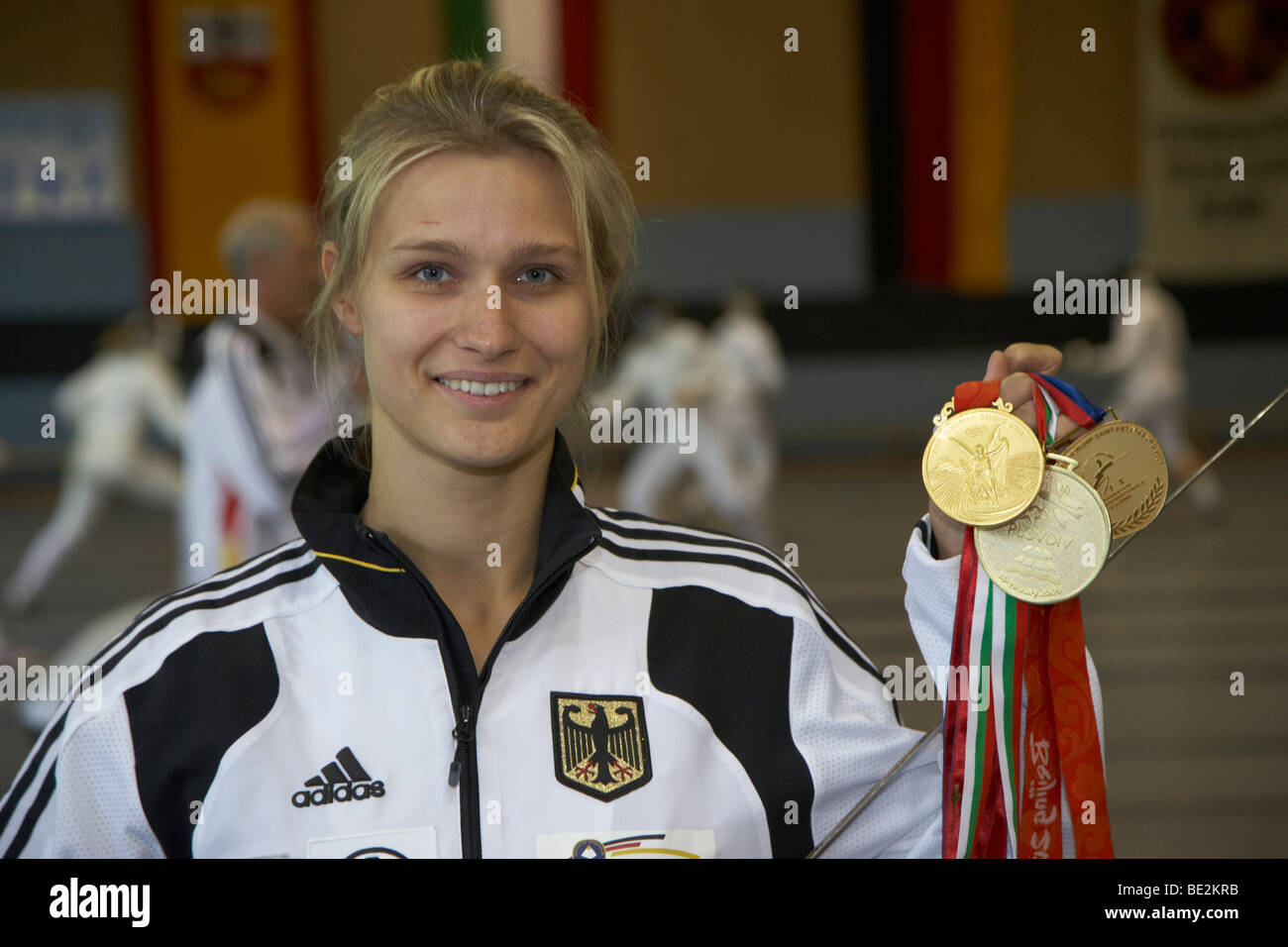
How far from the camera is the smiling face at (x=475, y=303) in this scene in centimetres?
131

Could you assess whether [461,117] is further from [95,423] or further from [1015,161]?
[1015,161]


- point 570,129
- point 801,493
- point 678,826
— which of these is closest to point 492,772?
point 678,826

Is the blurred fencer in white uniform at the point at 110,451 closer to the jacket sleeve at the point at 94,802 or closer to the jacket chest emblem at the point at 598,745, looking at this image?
the jacket sleeve at the point at 94,802

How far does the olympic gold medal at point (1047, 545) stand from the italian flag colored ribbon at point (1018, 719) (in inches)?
0.9

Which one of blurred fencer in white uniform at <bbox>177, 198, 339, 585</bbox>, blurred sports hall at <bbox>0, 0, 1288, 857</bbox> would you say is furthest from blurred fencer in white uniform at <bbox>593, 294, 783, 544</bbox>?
blurred fencer in white uniform at <bbox>177, 198, 339, 585</bbox>

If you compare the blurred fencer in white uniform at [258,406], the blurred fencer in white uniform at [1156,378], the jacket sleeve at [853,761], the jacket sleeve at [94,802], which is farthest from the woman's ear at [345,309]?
the blurred fencer in white uniform at [1156,378]

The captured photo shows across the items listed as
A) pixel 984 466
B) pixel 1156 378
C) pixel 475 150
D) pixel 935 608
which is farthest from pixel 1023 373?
pixel 1156 378

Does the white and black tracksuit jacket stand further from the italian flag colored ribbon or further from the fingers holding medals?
the fingers holding medals

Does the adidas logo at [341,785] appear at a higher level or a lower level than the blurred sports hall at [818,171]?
lower

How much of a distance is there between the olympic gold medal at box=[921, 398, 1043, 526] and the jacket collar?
0.40 meters

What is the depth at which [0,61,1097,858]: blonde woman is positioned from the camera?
131 cm

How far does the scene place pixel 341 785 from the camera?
1313mm
